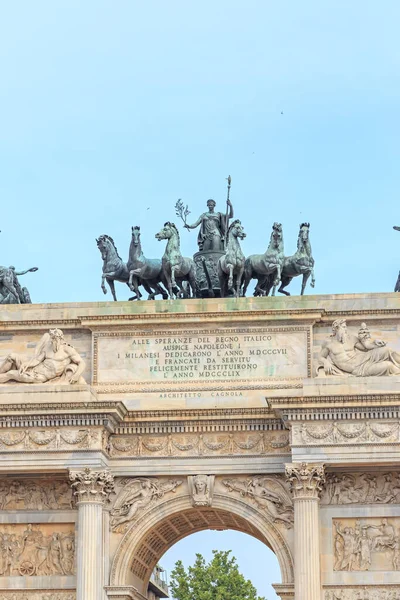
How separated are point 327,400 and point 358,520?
2610 mm

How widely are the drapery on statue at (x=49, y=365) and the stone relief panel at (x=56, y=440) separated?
1.26m

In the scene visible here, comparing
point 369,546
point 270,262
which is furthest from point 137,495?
point 270,262

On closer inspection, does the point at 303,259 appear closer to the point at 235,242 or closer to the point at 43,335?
the point at 235,242

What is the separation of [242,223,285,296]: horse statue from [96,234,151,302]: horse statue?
2.40 meters

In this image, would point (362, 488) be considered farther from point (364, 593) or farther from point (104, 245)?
point (104, 245)

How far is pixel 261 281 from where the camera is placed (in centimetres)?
3484

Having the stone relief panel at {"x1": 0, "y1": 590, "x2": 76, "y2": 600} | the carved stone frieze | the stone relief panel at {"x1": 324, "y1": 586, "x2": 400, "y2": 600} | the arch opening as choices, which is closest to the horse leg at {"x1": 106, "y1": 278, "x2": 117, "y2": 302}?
the carved stone frieze

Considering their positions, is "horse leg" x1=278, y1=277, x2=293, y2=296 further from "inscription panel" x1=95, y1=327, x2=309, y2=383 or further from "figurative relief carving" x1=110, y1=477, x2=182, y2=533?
"figurative relief carving" x1=110, y1=477, x2=182, y2=533

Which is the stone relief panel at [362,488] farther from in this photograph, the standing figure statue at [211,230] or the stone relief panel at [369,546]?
the standing figure statue at [211,230]

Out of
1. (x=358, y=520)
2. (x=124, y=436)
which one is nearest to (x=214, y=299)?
(x=124, y=436)

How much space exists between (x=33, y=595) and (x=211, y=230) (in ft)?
31.4

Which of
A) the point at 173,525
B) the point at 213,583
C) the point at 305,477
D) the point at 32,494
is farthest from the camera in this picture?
the point at 213,583

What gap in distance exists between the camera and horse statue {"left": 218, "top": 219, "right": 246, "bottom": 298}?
34062 mm

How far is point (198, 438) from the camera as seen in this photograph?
107 feet
